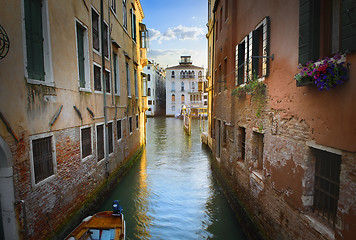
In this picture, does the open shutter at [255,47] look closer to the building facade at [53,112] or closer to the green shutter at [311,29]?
the green shutter at [311,29]

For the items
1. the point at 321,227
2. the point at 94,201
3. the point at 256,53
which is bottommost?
the point at 94,201

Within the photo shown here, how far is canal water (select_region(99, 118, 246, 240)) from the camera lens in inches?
272

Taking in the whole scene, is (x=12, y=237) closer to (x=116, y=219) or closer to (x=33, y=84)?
(x=116, y=219)

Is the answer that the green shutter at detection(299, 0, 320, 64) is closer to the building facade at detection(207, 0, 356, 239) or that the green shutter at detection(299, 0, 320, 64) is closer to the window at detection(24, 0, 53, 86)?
the building facade at detection(207, 0, 356, 239)

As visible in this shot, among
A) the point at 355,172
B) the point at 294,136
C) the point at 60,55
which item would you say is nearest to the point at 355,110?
the point at 355,172

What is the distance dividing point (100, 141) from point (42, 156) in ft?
12.1

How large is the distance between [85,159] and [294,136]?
6.09 meters

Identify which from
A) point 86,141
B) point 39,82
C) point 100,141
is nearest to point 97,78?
point 100,141

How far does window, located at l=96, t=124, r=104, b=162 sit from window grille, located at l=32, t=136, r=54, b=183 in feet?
9.81

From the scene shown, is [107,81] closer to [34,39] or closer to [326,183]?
[34,39]

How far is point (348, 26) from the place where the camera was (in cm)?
276

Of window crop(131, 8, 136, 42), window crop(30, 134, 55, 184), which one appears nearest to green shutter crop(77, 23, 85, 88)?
window crop(30, 134, 55, 184)

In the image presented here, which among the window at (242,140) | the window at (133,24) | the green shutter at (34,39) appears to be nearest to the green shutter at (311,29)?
the window at (242,140)

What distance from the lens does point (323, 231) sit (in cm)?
331
